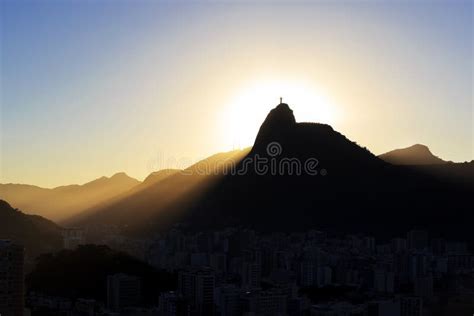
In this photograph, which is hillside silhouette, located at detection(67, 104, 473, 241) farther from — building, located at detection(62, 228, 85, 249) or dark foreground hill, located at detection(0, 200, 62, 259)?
dark foreground hill, located at detection(0, 200, 62, 259)

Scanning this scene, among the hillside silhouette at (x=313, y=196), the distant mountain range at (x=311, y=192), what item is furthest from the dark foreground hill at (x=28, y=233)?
the hillside silhouette at (x=313, y=196)

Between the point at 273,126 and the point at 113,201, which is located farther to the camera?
the point at 113,201

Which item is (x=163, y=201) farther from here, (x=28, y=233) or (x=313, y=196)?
(x=28, y=233)

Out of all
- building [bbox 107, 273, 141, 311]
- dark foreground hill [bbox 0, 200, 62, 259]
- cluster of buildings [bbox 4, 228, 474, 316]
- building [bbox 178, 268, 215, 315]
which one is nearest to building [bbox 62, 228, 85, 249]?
cluster of buildings [bbox 4, 228, 474, 316]

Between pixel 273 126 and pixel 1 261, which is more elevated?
pixel 273 126

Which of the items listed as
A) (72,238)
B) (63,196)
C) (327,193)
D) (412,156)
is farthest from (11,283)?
(63,196)

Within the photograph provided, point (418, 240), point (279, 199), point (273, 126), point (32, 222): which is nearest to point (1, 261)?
point (32, 222)

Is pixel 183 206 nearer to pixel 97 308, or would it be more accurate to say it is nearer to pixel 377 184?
pixel 377 184
